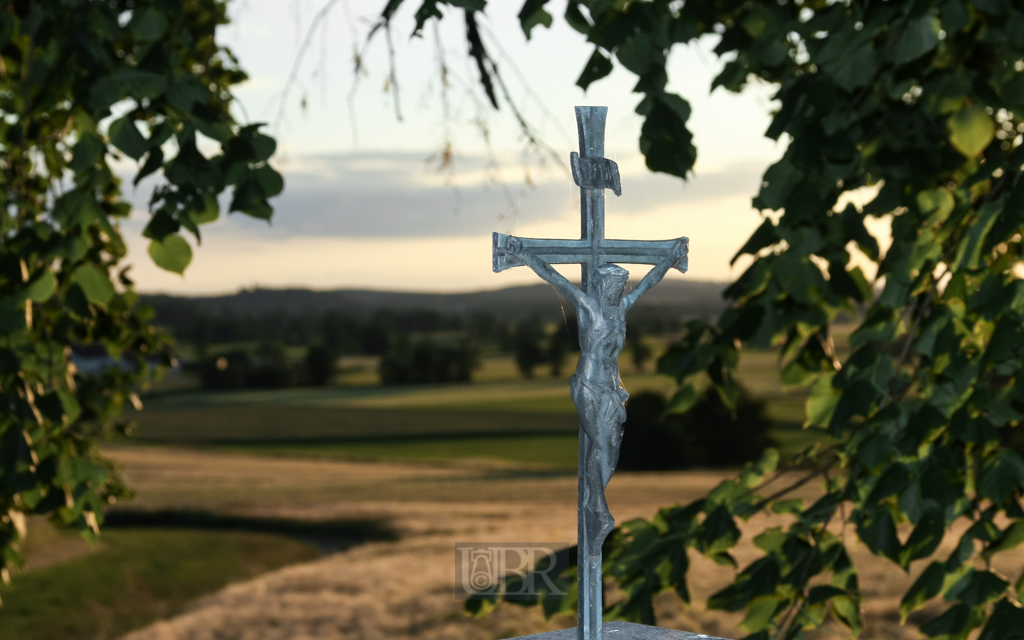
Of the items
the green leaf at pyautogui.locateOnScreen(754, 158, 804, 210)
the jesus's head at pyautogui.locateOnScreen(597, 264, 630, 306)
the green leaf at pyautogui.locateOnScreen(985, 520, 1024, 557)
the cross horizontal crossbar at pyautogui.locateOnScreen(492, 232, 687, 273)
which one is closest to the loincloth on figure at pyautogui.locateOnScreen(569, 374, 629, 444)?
the jesus's head at pyautogui.locateOnScreen(597, 264, 630, 306)

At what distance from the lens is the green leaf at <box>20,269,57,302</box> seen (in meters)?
2.98

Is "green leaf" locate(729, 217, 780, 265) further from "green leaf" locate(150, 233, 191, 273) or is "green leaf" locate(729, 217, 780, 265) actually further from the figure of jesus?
"green leaf" locate(150, 233, 191, 273)

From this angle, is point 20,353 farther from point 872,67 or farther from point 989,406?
point 989,406

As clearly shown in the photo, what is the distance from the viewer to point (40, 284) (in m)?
3.01

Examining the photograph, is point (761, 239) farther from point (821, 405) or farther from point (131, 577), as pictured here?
point (131, 577)

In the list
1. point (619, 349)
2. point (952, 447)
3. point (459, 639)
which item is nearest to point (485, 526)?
point (459, 639)

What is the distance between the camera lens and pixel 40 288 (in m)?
3.00

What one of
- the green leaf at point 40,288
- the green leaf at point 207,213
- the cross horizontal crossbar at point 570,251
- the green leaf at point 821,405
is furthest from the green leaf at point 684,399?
the green leaf at point 40,288

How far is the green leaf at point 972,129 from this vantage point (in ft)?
9.29

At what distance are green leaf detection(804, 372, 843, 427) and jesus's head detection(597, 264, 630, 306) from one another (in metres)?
1.51

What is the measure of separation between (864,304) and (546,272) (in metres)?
1.74

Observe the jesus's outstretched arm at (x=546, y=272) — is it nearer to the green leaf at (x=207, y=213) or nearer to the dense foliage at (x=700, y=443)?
the green leaf at (x=207, y=213)

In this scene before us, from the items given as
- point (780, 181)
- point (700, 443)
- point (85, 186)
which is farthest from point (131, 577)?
point (780, 181)

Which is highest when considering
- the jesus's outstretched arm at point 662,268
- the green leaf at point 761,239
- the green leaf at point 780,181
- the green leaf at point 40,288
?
the green leaf at point 780,181
